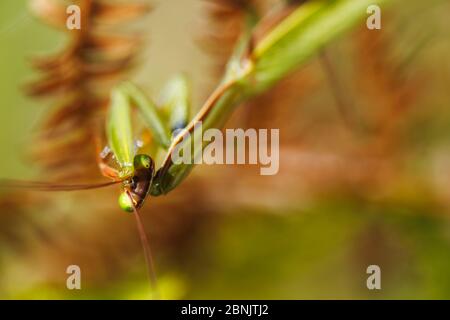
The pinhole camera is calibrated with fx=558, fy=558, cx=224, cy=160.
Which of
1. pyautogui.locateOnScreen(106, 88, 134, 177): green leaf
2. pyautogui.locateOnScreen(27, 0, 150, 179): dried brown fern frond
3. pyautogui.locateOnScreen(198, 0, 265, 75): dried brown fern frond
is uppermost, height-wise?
pyautogui.locateOnScreen(198, 0, 265, 75): dried brown fern frond

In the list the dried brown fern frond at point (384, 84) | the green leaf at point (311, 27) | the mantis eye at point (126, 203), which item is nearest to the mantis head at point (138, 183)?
the mantis eye at point (126, 203)

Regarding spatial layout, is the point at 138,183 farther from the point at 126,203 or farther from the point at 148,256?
the point at 148,256

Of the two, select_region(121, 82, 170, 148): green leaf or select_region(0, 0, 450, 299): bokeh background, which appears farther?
select_region(0, 0, 450, 299): bokeh background

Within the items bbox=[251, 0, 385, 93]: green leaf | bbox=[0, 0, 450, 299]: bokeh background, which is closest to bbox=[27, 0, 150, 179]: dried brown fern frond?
bbox=[0, 0, 450, 299]: bokeh background

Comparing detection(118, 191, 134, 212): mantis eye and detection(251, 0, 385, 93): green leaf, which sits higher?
detection(251, 0, 385, 93): green leaf

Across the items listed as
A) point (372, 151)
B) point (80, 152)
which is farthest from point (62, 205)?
point (372, 151)

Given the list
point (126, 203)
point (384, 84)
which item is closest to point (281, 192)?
point (384, 84)

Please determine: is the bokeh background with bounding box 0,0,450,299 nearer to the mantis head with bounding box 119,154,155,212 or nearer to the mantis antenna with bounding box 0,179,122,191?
the mantis antenna with bounding box 0,179,122,191

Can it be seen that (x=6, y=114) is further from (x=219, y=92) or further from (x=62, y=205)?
(x=219, y=92)
